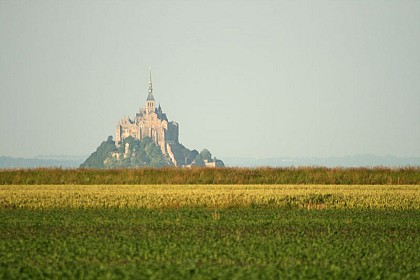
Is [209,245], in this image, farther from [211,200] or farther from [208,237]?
[211,200]

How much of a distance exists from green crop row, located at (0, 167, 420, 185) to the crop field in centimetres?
2114

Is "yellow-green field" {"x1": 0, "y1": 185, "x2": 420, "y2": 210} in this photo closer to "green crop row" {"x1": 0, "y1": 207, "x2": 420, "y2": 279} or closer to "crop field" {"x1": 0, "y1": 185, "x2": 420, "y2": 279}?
"crop field" {"x1": 0, "y1": 185, "x2": 420, "y2": 279}

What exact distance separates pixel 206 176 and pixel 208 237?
37.3 m

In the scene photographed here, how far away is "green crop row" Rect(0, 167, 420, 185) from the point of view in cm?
5881

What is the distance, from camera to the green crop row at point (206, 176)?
5881cm

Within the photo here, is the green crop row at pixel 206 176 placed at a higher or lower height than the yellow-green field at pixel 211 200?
higher

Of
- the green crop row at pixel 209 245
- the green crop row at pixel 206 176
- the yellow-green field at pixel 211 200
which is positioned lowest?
the green crop row at pixel 209 245

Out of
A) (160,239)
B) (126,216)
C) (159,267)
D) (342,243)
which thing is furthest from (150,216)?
(159,267)

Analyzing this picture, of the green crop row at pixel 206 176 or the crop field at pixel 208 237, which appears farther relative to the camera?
the green crop row at pixel 206 176

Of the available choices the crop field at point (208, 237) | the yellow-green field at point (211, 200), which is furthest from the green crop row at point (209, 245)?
the yellow-green field at point (211, 200)

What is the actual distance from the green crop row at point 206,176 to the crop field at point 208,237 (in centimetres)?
2114

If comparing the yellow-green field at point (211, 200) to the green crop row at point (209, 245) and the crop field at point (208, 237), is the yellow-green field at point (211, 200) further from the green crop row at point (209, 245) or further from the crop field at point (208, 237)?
the green crop row at point (209, 245)

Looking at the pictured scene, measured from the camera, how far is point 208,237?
2255cm

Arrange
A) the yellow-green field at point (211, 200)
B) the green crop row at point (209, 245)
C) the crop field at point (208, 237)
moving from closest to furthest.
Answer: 1. the green crop row at point (209, 245)
2. the crop field at point (208, 237)
3. the yellow-green field at point (211, 200)
